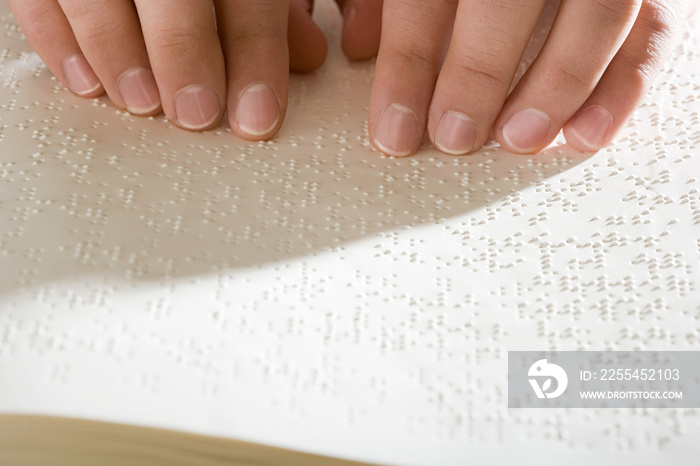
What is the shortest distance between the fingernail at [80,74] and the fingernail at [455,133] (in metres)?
0.23

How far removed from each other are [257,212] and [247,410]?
0.13 m

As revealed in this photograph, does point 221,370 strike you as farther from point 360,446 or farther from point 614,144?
point 614,144

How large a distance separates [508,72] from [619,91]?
8 cm

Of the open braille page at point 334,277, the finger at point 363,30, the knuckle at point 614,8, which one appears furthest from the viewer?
the finger at point 363,30

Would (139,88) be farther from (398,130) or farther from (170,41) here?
(398,130)

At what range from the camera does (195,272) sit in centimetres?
32

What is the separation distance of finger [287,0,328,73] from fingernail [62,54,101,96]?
137mm

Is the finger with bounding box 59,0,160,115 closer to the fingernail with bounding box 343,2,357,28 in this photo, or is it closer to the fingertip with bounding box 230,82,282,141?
the fingertip with bounding box 230,82,282,141

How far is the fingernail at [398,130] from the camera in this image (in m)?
0.40

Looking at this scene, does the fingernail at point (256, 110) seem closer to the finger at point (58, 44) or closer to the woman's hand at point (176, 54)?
the woman's hand at point (176, 54)

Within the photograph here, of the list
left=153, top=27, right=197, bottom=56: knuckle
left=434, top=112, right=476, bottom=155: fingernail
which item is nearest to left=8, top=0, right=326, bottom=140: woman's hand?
left=153, top=27, right=197, bottom=56: knuckle

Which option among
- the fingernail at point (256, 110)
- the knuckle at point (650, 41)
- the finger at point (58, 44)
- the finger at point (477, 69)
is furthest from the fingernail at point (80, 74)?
the knuckle at point (650, 41)

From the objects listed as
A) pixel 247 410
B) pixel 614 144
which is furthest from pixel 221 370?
pixel 614 144

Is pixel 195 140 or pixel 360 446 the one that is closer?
pixel 360 446
